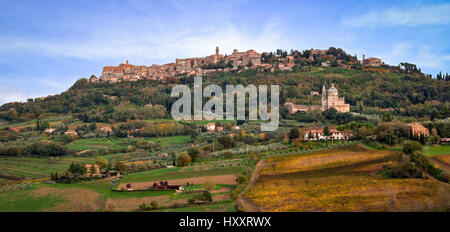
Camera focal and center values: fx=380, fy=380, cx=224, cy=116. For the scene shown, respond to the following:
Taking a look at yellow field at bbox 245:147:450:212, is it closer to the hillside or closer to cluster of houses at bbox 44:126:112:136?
cluster of houses at bbox 44:126:112:136

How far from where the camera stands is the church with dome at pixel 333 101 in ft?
216

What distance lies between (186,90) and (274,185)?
194 ft

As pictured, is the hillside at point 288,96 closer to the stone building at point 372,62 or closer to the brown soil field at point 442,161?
the stone building at point 372,62

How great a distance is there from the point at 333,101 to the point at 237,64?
45076mm

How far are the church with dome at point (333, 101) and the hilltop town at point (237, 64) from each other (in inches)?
1057

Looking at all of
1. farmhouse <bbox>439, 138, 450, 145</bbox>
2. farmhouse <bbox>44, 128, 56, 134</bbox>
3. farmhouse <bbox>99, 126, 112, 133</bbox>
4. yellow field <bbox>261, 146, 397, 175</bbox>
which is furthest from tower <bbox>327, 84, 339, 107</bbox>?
farmhouse <bbox>44, 128, 56, 134</bbox>

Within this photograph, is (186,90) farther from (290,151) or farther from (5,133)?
(290,151)

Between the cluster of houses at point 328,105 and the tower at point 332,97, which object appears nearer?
the cluster of houses at point 328,105

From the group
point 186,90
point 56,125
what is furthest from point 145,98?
point 56,125

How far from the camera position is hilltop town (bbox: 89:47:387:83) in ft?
329

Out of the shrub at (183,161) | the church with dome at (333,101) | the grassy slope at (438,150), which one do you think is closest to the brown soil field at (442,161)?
the grassy slope at (438,150)

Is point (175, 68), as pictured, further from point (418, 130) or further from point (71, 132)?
point (418, 130)

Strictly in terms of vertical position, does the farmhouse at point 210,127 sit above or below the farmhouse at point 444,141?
above

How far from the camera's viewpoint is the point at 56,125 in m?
62.2
